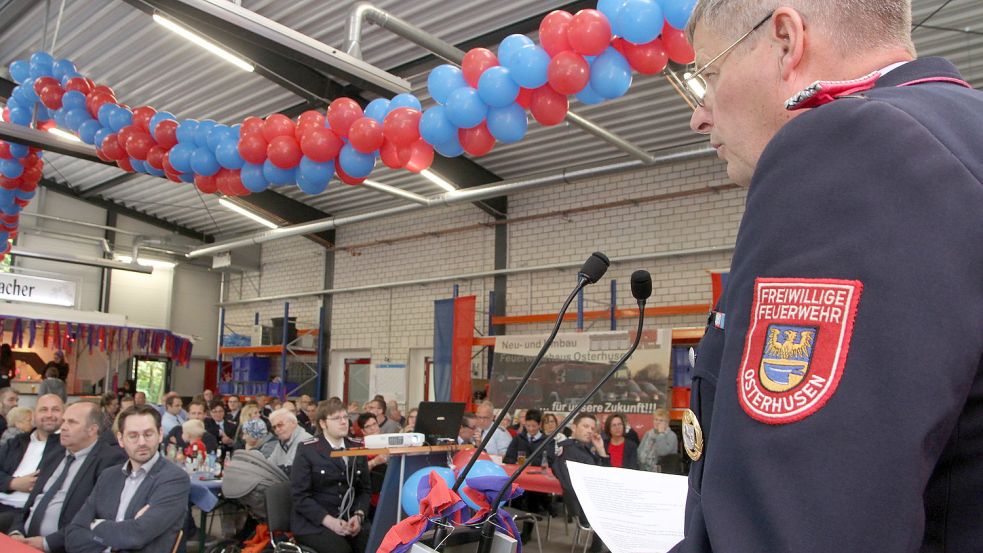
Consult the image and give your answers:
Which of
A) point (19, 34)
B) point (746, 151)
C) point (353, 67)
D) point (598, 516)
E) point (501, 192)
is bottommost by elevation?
point (598, 516)

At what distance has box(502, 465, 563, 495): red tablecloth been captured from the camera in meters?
6.90

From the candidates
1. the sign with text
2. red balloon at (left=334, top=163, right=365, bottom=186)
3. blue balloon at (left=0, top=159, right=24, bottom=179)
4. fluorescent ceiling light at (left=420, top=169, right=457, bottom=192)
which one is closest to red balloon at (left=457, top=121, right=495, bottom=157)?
red balloon at (left=334, top=163, right=365, bottom=186)

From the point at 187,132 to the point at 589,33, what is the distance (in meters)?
3.14

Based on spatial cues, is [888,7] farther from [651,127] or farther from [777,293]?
[651,127]

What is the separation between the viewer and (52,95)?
6020 millimetres

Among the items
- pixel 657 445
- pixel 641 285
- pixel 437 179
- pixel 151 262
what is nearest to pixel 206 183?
pixel 641 285

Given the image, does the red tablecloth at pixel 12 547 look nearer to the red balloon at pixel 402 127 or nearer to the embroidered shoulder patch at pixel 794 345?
the embroidered shoulder patch at pixel 794 345

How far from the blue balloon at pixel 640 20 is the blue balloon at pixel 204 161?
318cm

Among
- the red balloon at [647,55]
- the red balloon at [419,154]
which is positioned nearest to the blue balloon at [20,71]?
the red balloon at [419,154]

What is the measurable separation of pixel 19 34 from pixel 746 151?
1220 cm

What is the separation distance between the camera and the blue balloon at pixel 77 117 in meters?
5.84

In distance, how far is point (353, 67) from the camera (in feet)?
16.3

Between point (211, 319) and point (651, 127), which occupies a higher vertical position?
point (651, 127)

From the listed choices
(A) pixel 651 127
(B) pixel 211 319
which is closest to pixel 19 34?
(A) pixel 651 127
